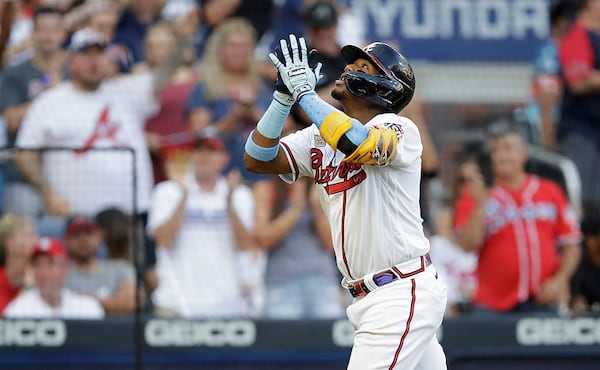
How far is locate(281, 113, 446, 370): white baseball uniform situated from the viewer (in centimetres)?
458

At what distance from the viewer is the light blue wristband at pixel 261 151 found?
4.79m

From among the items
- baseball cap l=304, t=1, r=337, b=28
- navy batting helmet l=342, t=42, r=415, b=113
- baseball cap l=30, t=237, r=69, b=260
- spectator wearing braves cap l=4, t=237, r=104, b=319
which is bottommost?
spectator wearing braves cap l=4, t=237, r=104, b=319

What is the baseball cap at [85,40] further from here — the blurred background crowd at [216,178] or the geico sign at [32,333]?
the geico sign at [32,333]

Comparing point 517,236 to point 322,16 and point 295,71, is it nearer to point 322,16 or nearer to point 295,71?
point 322,16

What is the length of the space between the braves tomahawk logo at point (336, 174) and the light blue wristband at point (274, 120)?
24cm

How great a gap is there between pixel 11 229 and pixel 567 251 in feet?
12.8

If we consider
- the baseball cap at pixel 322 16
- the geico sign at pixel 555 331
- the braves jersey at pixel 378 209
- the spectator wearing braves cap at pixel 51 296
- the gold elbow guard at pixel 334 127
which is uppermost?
the baseball cap at pixel 322 16

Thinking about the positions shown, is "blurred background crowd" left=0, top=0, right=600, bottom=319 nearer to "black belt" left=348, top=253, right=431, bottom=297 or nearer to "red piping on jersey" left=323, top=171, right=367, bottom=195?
"red piping on jersey" left=323, top=171, right=367, bottom=195

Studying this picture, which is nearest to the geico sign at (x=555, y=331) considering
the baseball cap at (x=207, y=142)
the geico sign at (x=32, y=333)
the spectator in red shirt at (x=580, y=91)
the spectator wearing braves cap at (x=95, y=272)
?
the spectator in red shirt at (x=580, y=91)

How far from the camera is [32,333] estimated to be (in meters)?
6.94

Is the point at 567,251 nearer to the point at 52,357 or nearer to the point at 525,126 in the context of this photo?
the point at 525,126

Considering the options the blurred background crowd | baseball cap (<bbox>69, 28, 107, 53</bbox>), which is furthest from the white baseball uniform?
baseball cap (<bbox>69, 28, 107, 53</bbox>)

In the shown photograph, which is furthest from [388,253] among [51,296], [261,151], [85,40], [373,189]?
[85,40]

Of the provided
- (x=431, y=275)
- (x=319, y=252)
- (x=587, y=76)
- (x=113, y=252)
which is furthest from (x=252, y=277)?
(x=587, y=76)
